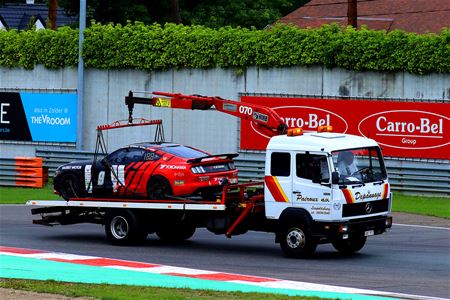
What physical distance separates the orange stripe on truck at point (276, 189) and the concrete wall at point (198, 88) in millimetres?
13100

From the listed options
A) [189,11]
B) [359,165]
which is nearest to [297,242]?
[359,165]

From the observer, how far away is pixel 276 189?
65.4 ft

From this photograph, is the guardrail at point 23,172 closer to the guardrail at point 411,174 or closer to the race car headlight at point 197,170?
the guardrail at point 411,174

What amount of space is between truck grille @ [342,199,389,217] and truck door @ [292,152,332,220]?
348mm

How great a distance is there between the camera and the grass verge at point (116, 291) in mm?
14547

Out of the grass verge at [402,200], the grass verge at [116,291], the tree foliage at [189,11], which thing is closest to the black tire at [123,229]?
the grass verge at [116,291]

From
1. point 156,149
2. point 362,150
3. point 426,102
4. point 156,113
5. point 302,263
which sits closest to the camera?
point 302,263

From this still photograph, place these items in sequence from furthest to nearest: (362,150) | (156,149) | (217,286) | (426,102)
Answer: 1. (426,102)
2. (156,149)
3. (362,150)
4. (217,286)

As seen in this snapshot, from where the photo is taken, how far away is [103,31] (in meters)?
38.5

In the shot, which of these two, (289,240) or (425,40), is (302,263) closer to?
(289,240)

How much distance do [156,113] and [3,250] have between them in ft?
56.6

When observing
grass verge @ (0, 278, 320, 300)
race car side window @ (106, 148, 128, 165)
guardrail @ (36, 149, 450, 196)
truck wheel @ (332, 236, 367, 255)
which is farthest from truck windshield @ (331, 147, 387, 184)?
guardrail @ (36, 149, 450, 196)

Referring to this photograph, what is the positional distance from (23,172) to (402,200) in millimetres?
12758

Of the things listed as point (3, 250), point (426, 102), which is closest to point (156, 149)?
point (3, 250)
